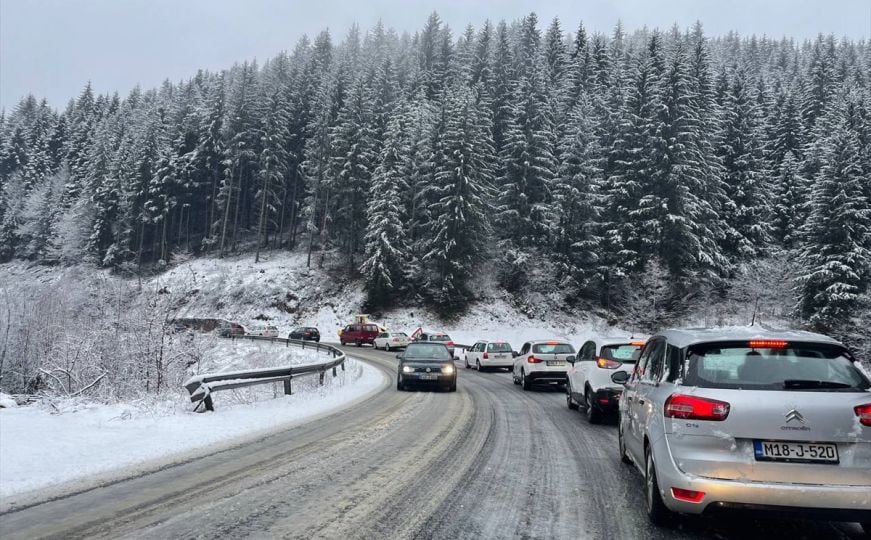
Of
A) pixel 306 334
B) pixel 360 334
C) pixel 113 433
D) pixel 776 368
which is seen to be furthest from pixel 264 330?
pixel 776 368

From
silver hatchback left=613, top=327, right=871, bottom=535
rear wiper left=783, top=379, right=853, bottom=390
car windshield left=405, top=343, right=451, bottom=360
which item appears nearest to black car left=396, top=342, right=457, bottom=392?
car windshield left=405, top=343, right=451, bottom=360

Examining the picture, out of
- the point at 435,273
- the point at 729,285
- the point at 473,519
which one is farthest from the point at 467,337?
the point at 473,519

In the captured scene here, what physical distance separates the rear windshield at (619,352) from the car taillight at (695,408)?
6.91m

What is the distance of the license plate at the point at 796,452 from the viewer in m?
4.23

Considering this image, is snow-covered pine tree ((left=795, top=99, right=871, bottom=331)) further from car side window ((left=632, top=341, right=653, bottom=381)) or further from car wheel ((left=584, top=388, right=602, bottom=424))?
car side window ((left=632, top=341, right=653, bottom=381))

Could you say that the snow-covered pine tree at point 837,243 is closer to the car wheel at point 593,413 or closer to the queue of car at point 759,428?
the car wheel at point 593,413

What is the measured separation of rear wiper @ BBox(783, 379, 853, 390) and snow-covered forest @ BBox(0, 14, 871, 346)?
34.8 metres

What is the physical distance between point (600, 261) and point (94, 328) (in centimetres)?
3558

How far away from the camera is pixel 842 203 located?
121 ft

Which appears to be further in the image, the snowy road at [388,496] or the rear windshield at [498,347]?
the rear windshield at [498,347]

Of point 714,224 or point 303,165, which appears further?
point 303,165

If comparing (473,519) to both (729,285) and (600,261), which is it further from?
(729,285)

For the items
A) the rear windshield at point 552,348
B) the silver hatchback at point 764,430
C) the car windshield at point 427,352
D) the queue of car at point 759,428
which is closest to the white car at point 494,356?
the rear windshield at point 552,348

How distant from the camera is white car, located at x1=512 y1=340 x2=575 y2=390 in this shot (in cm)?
1825
